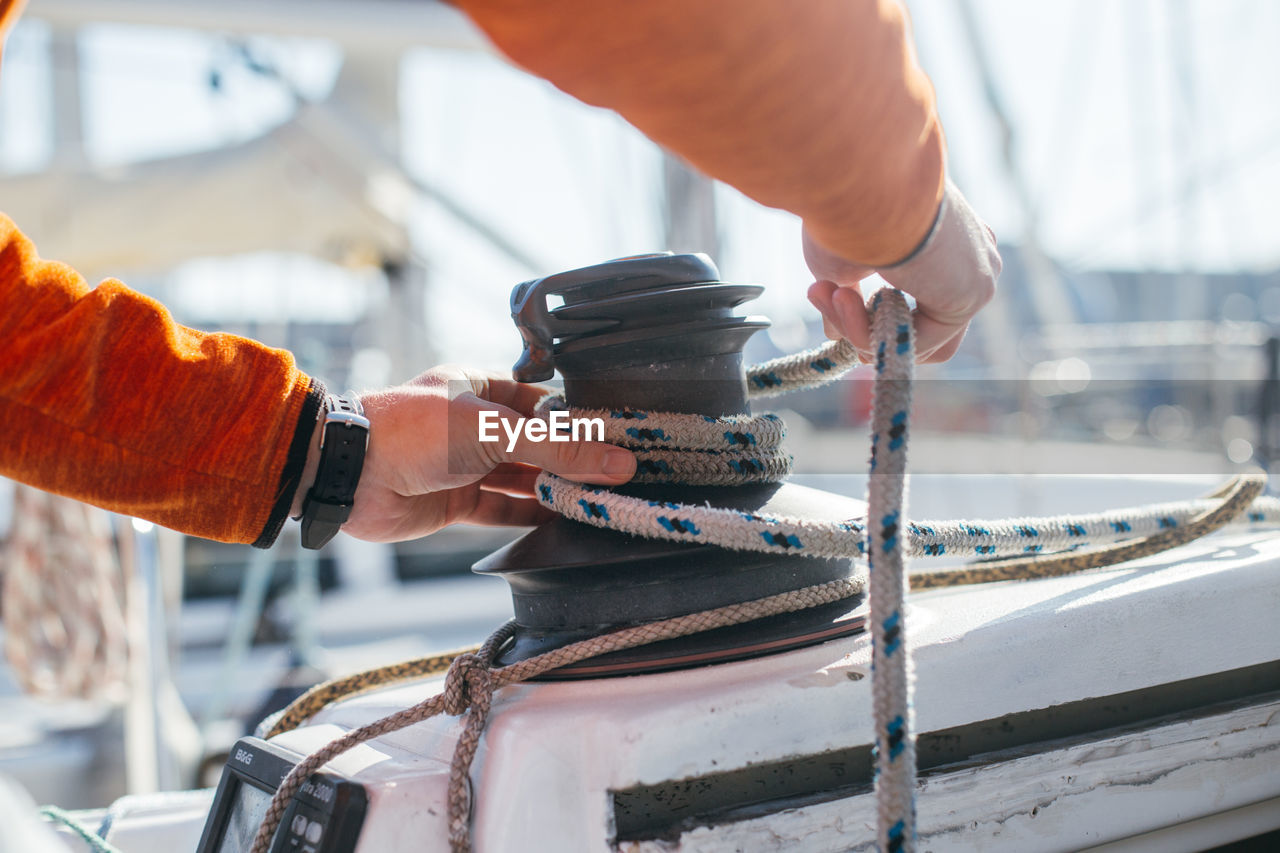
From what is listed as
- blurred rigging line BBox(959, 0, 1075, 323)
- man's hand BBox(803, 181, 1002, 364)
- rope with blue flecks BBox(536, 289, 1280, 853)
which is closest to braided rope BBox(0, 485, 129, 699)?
rope with blue flecks BBox(536, 289, 1280, 853)

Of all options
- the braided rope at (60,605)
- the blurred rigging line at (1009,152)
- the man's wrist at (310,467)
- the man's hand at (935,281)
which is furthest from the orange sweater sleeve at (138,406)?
the blurred rigging line at (1009,152)

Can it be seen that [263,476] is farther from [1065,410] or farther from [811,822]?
[1065,410]

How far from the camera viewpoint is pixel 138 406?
88 centimetres

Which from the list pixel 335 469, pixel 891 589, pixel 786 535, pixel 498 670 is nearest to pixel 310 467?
pixel 335 469

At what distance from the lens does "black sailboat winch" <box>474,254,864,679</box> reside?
84 centimetres

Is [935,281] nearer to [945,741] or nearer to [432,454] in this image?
[945,741]

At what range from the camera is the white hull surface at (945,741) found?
714 mm

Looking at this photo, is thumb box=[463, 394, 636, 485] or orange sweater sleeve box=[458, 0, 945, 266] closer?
orange sweater sleeve box=[458, 0, 945, 266]

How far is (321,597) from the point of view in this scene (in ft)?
15.8

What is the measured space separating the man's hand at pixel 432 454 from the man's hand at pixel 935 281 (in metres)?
0.22
